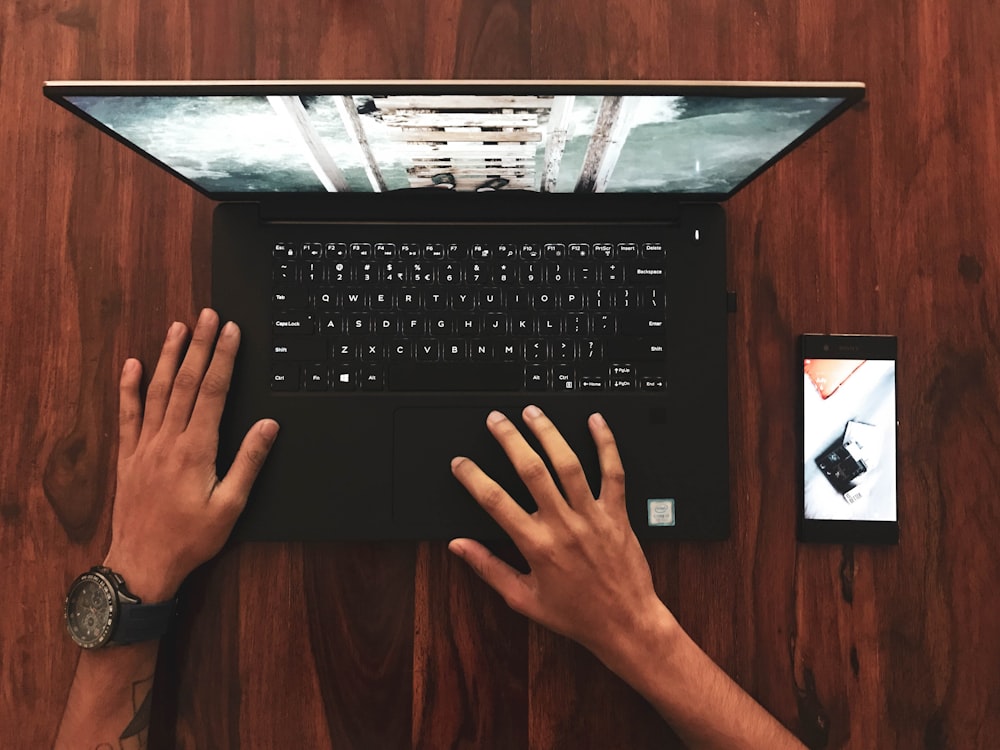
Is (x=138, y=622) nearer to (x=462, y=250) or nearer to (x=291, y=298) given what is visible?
(x=291, y=298)

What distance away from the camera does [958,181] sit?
2.73ft

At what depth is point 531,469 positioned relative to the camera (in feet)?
2.34

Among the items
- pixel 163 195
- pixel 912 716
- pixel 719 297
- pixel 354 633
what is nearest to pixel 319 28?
pixel 163 195

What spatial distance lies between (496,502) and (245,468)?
0.30 meters

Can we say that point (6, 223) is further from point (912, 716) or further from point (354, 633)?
point (912, 716)

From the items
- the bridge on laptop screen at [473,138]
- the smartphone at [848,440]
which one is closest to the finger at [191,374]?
the bridge on laptop screen at [473,138]

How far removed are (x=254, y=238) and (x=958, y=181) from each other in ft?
3.04

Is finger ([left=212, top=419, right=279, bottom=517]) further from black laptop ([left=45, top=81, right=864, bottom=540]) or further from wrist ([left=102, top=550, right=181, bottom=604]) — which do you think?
wrist ([left=102, top=550, right=181, bottom=604])

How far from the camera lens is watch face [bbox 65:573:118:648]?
0.73 meters

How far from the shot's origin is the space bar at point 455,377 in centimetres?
76

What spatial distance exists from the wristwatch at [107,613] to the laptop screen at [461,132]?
0.49 meters

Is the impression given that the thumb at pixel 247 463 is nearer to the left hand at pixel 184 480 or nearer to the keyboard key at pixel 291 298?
the left hand at pixel 184 480

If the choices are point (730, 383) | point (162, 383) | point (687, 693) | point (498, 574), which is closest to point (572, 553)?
point (498, 574)

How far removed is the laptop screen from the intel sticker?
1.25ft
